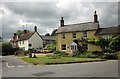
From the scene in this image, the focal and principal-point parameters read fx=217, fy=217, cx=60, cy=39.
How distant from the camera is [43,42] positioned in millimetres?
81062

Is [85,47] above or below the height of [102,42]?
below

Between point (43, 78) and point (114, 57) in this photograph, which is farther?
point (114, 57)

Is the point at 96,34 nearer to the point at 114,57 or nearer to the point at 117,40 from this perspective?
the point at 117,40

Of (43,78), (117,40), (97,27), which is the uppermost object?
(97,27)

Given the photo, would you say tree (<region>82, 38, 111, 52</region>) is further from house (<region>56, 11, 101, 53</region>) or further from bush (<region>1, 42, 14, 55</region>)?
bush (<region>1, 42, 14, 55</region>)

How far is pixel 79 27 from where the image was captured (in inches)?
2040

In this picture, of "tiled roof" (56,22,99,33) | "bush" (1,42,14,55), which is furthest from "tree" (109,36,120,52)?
"bush" (1,42,14,55)

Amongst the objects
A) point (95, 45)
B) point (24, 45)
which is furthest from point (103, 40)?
point (24, 45)

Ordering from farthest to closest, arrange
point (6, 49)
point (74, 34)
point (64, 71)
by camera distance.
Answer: point (6, 49) → point (74, 34) → point (64, 71)

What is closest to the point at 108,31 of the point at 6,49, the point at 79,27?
the point at 79,27

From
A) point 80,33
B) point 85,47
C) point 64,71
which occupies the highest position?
point 80,33

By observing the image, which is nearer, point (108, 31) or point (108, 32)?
point (108, 32)

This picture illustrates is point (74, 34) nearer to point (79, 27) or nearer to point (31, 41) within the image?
point (79, 27)

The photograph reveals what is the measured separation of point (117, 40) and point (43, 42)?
144 feet
